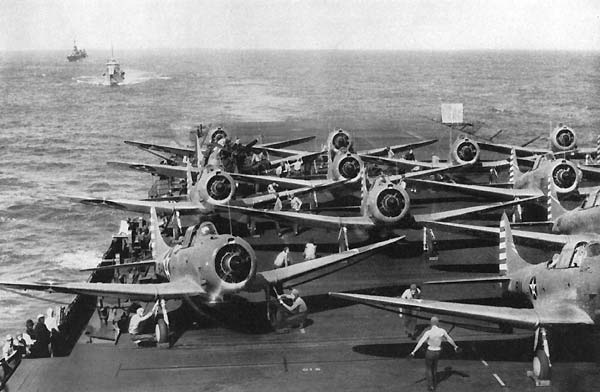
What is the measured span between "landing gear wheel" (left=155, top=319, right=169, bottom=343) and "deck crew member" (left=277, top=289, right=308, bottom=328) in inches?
133

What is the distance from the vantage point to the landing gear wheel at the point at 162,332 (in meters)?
19.4

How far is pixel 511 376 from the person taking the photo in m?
17.1

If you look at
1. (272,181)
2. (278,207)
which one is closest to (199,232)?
(278,207)

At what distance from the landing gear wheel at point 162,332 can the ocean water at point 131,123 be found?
18.7 metres

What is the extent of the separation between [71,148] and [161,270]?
70116 millimetres

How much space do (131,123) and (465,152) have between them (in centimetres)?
8002

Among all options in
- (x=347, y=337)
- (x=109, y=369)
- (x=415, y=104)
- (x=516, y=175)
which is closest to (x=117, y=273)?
(x=109, y=369)

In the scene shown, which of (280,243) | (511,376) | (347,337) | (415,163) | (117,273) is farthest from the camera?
(415,163)

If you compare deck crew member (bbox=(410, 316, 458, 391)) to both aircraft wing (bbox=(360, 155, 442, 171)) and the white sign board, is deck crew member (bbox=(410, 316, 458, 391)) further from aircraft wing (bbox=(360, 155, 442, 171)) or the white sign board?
the white sign board

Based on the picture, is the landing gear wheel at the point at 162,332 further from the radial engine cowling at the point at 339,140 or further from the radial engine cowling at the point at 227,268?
the radial engine cowling at the point at 339,140

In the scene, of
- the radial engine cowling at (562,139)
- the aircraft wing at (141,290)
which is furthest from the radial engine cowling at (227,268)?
the radial engine cowling at (562,139)

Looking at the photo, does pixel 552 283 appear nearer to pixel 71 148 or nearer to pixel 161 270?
pixel 161 270

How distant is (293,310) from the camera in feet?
67.4

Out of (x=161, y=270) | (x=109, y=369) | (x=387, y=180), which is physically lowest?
(x=109, y=369)
